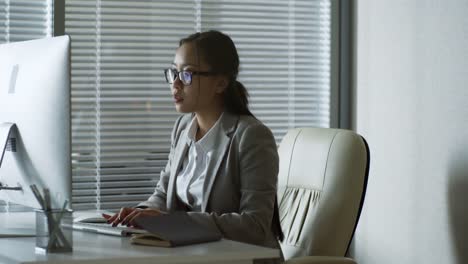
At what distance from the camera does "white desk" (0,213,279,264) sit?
188 centimetres

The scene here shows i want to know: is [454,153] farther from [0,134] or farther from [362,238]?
[0,134]

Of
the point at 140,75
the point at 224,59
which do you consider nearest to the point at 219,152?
the point at 224,59

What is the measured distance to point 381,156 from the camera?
11.7ft

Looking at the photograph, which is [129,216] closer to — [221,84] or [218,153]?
[218,153]

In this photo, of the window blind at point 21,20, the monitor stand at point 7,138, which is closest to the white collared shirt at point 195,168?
the monitor stand at point 7,138

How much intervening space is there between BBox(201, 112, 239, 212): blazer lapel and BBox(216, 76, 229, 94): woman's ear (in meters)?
0.11

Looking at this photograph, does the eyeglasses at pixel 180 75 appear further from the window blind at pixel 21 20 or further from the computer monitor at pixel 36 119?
the window blind at pixel 21 20

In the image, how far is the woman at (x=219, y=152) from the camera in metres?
2.53

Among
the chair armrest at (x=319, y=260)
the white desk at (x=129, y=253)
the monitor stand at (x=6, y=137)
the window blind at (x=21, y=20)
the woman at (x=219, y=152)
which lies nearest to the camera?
the white desk at (x=129, y=253)

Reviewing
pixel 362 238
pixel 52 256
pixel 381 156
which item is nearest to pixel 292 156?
pixel 381 156

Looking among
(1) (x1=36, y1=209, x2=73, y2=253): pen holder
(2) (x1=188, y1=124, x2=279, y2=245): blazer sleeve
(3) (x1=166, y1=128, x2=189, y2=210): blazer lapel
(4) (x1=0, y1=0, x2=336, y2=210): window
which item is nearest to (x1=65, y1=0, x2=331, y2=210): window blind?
(4) (x1=0, y1=0, x2=336, y2=210): window

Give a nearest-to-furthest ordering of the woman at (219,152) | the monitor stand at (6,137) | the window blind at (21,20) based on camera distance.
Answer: the monitor stand at (6,137), the woman at (219,152), the window blind at (21,20)

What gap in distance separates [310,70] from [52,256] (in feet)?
7.72

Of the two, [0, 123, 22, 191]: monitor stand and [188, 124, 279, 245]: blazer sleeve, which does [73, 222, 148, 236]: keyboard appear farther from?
[0, 123, 22, 191]: monitor stand
